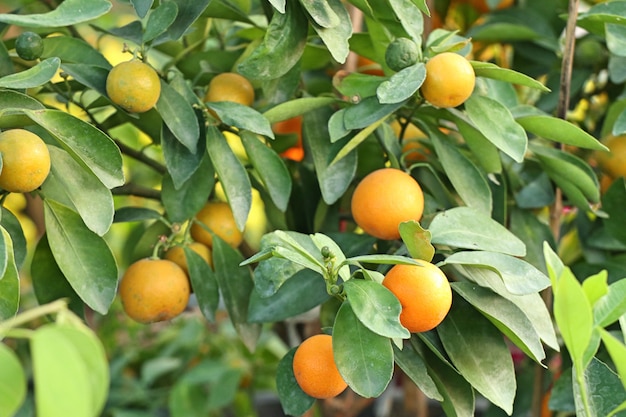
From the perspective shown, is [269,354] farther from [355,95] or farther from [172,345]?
[355,95]

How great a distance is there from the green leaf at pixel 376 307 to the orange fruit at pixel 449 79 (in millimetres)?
198

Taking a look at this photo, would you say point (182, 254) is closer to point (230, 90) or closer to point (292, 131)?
point (230, 90)

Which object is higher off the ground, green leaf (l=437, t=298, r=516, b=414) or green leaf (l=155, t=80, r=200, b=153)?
green leaf (l=155, t=80, r=200, b=153)

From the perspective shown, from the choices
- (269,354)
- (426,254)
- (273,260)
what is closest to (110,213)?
(273,260)

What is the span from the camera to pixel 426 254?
612mm

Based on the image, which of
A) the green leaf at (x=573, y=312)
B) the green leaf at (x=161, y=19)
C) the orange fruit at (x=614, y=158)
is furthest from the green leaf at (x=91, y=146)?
the orange fruit at (x=614, y=158)

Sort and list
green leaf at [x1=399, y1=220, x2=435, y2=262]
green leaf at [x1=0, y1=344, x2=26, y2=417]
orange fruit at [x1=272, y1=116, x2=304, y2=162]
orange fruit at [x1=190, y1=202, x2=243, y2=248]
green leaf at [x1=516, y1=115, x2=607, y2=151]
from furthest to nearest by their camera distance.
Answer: orange fruit at [x1=272, y1=116, x2=304, y2=162] → orange fruit at [x1=190, y1=202, x2=243, y2=248] → green leaf at [x1=516, y1=115, x2=607, y2=151] → green leaf at [x1=399, y1=220, x2=435, y2=262] → green leaf at [x1=0, y1=344, x2=26, y2=417]

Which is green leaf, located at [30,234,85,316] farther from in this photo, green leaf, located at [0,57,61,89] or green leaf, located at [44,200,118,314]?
green leaf, located at [0,57,61,89]

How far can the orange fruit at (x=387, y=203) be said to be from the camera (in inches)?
26.9

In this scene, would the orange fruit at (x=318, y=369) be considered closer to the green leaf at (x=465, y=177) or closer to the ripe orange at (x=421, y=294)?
the ripe orange at (x=421, y=294)

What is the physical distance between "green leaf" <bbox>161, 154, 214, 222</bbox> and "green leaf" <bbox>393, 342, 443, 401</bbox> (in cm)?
24

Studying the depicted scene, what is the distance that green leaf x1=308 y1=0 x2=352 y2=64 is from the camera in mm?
668

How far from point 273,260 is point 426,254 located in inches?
4.5

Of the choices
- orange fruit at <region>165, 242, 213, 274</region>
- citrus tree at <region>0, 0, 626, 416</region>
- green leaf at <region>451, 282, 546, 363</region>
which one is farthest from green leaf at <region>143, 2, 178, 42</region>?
green leaf at <region>451, 282, 546, 363</region>
